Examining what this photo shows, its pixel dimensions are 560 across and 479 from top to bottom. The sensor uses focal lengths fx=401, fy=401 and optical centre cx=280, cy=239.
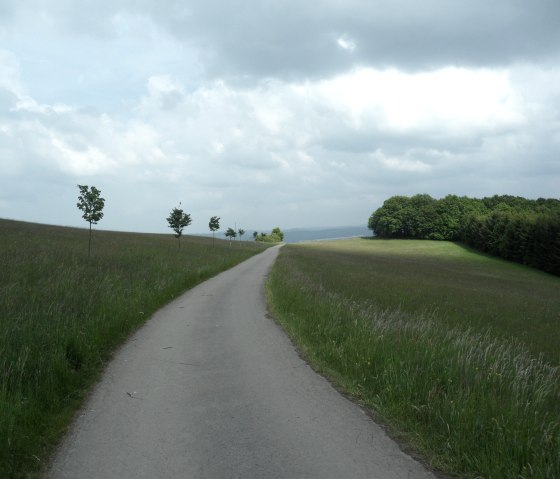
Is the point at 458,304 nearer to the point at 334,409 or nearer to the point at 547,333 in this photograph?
the point at 547,333

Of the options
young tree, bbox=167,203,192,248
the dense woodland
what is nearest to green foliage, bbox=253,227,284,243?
the dense woodland

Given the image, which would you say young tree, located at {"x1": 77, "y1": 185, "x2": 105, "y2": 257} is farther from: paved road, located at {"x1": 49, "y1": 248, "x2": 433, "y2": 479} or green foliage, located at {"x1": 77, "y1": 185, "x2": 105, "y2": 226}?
paved road, located at {"x1": 49, "y1": 248, "x2": 433, "y2": 479}

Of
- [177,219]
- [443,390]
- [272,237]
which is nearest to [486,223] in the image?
[177,219]

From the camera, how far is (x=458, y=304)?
1798cm

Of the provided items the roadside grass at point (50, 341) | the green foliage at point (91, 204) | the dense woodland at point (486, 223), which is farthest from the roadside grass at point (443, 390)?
the dense woodland at point (486, 223)

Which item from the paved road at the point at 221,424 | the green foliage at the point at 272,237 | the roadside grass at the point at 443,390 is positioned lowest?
the paved road at the point at 221,424

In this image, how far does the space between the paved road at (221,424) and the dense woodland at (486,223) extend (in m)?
61.2

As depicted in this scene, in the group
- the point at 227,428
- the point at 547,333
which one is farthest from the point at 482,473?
the point at 547,333

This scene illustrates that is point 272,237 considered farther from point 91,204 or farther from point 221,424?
point 221,424

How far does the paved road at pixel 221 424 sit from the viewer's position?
3.80 meters

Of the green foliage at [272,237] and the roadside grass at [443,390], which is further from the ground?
the green foliage at [272,237]

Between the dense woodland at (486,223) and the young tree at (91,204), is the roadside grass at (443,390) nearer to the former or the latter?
the young tree at (91,204)

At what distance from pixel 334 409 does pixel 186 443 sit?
1.92 m

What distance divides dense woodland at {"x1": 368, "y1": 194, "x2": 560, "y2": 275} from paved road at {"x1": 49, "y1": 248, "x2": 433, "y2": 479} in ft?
201
